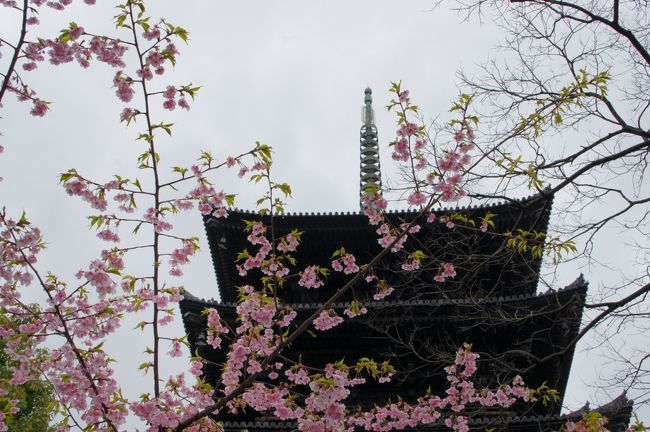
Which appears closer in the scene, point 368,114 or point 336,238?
point 336,238

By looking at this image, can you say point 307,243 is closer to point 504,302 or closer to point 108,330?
point 504,302

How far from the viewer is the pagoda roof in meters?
10.7

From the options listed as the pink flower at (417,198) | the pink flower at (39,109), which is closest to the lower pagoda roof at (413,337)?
the pink flower at (417,198)

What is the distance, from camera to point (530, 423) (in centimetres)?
1117

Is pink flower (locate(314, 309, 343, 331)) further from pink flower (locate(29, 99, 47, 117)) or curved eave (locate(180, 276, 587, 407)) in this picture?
curved eave (locate(180, 276, 587, 407))

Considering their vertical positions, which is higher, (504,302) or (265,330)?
(504,302)

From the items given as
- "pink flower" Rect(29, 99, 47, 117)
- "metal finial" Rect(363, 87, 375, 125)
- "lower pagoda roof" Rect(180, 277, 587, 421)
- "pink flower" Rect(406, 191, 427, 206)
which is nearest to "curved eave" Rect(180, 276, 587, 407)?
"lower pagoda roof" Rect(180, 277, 587, 421)

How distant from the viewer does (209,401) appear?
716 cm

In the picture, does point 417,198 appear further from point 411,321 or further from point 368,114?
point 368,114

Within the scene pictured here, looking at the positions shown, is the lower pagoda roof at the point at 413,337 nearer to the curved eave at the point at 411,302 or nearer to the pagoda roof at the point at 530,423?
the curved eave at the point at 411,302

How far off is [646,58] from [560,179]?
1.47 m

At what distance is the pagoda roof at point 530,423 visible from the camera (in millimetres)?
10703

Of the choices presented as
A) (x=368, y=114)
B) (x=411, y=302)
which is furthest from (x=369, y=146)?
(x=411, y=302)

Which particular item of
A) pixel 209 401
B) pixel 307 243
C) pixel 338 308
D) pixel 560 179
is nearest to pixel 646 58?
pixel 560 179
